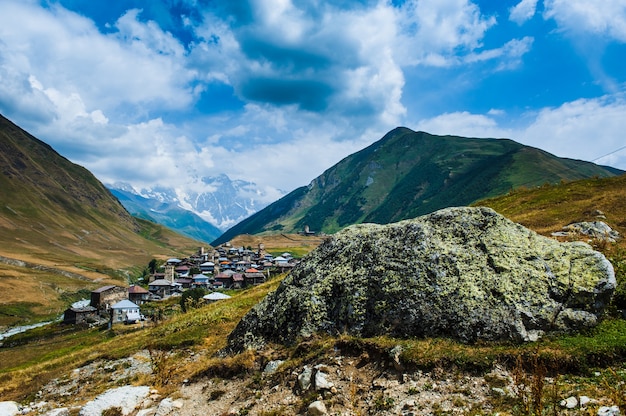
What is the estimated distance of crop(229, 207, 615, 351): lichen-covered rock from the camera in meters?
13.9

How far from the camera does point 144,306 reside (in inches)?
4515

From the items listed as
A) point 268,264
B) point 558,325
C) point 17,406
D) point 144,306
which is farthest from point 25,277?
point 558,325

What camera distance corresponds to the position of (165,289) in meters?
137

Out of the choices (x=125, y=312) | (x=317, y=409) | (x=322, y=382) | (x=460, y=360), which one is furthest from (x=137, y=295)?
(x=460, y=360)

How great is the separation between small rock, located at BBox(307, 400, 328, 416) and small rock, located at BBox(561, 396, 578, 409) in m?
6.72

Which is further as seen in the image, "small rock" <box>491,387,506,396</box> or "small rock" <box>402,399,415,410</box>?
"small rock" <box>402,399,415,410</box>

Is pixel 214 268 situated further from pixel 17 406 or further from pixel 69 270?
pixel 17 406

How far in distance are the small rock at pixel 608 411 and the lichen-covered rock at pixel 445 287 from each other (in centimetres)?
447

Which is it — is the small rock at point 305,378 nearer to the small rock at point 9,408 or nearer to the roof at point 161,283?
the small rock at point 9,408

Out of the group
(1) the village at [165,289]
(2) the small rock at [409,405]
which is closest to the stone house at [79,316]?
(1) the village at [165,289]

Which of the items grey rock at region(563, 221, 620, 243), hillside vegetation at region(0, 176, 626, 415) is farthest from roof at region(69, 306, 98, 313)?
grey rock at region(563, 221, 620, 243)

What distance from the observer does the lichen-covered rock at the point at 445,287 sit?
1393cm

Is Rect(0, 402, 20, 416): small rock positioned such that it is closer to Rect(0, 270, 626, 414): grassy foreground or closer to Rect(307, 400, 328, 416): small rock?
Rect(0, 270, 626, 414): grassy foreground

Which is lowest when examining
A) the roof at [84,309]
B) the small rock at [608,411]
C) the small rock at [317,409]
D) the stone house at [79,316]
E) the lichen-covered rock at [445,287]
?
the stone house at [79,316]
